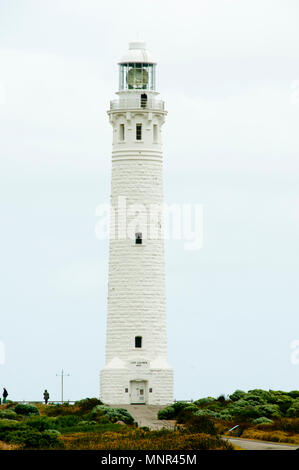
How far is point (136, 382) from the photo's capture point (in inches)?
2830

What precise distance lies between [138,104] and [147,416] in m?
17.5

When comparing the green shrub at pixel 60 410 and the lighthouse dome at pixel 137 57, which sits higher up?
the lighthouse dome at pixel 137 57

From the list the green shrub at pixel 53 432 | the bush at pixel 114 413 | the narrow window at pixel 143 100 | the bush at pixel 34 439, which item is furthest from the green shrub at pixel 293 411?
the narrow window at pixel 143 100

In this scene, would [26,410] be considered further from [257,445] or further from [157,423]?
[257,445]

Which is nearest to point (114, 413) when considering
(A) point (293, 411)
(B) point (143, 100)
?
(A) point (293, 411)

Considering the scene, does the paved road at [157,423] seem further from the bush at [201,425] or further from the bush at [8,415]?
the bush at [8,415]

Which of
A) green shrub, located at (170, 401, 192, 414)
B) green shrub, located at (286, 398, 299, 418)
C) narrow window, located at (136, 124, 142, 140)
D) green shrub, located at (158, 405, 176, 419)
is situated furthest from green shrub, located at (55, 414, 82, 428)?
narrow window, located at (136, 124, 142, 140)

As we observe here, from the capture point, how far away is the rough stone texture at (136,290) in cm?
7106

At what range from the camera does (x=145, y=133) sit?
240 ft

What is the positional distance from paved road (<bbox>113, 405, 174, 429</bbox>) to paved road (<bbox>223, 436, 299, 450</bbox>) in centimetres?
874

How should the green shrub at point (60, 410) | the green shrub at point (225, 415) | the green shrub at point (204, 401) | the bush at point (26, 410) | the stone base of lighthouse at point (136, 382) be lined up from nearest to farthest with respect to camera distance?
1. the green shrub at point (225, 415)
2. the bush at point (26, 410)
3. the green shrub at point (60, 410)
4. the green shrub at point (204, 401)
5. the stone base of lighthouse at point (136, 382)

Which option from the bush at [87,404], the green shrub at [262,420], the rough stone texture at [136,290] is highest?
the rough stone texture at [136,290]
